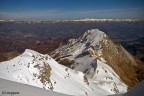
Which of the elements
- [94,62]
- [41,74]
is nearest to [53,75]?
[41,74]

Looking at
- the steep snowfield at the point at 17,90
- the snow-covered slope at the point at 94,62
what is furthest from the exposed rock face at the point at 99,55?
the steep snowfield at the point at 17,90

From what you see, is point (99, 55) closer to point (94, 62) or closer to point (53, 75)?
point (94, 62)

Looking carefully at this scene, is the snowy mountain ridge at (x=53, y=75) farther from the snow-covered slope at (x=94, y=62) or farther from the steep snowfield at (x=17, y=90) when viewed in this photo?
the steep snowfield at (x=17, y=90)

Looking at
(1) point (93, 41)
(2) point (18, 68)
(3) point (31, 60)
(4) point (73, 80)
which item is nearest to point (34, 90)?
(2) point (18, 68)

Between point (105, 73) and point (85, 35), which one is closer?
point (105, 73)

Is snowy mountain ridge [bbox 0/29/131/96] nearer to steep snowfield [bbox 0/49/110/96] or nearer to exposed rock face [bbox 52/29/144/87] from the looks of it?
steep snowfield [bbox 0/49/110/96]

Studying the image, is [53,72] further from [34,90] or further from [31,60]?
[34,90]
